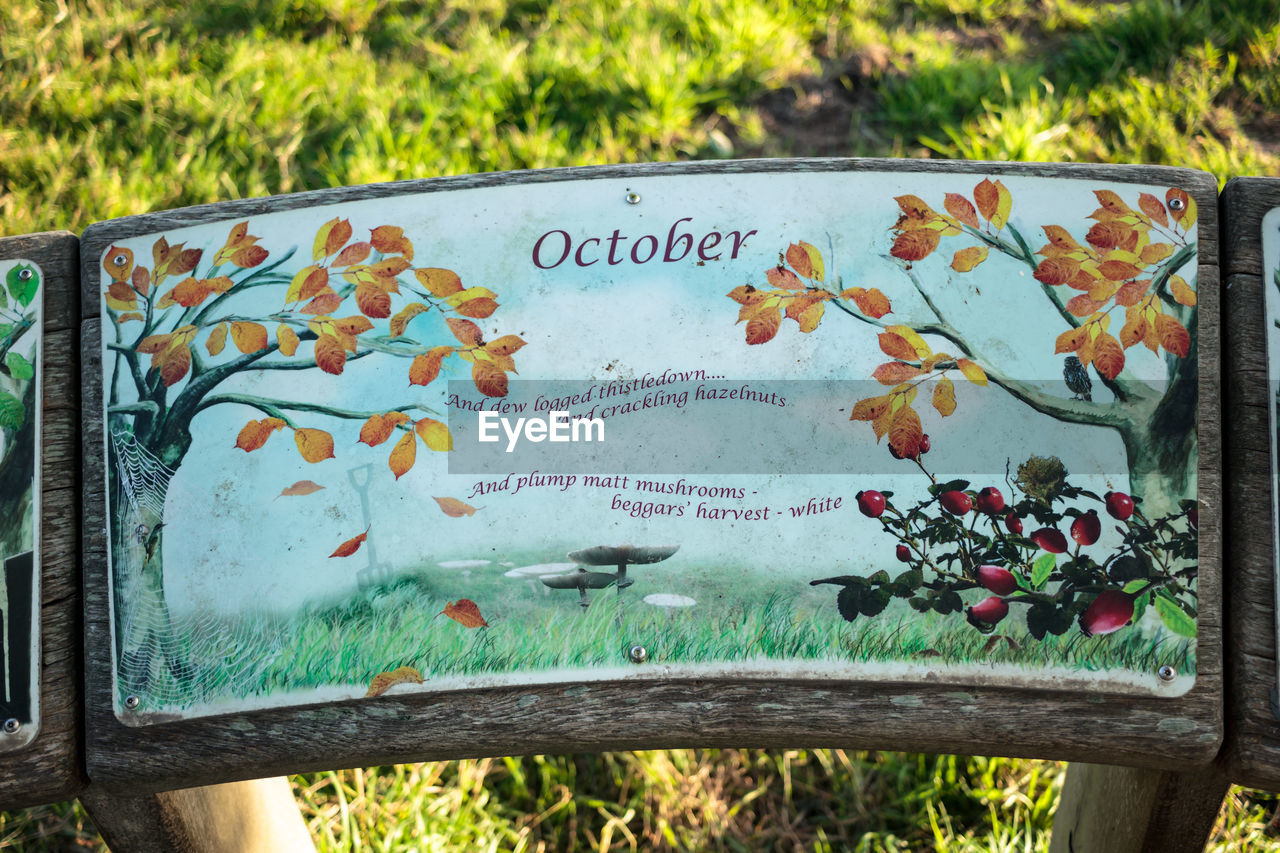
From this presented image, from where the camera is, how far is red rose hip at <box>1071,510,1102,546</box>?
1.03 meters

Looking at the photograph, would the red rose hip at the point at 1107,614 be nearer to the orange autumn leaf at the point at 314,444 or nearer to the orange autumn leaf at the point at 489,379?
the orange autumn leaf at the point at 489,379

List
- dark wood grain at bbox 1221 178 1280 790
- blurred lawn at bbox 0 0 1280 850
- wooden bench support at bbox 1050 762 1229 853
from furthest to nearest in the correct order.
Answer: blurred lawn at bbox 0 0 1280 850
wooden bench support at bbox 1050 762 1229 853
dark wood grain at bbox 1221 178 1280 790

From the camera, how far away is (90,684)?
3.41ft

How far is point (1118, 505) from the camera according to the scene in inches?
40.9

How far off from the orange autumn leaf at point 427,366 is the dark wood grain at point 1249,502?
36.6 inches

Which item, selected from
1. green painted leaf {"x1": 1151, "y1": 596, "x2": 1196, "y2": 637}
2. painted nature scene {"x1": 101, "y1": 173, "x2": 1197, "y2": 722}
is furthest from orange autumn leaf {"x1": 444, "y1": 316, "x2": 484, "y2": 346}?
green painted leaf {"x1": 1151, "y1": 596, "x2": 1196, "y2": 637}

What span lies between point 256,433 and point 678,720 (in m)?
0.60

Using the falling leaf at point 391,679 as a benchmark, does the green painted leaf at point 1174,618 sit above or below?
above

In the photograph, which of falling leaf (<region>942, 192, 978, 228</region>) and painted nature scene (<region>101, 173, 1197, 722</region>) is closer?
painted nature scene (<region>101, 173, 1197, 722</region>)

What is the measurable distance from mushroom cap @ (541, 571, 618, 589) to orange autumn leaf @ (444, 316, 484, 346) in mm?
301

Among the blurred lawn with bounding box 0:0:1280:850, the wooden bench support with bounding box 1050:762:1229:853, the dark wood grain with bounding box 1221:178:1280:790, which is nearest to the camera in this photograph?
the dark wood grain with bounding box 1221:178:1280:790

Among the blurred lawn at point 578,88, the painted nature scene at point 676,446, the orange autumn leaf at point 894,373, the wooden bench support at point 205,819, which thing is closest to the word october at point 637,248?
the painted nature scene at point 676,446

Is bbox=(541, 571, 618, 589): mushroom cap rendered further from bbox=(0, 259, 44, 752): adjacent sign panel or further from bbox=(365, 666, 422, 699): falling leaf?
bbox=(0, 259, 44, 752): adjacent sign panel

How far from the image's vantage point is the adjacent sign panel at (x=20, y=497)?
103 cm
